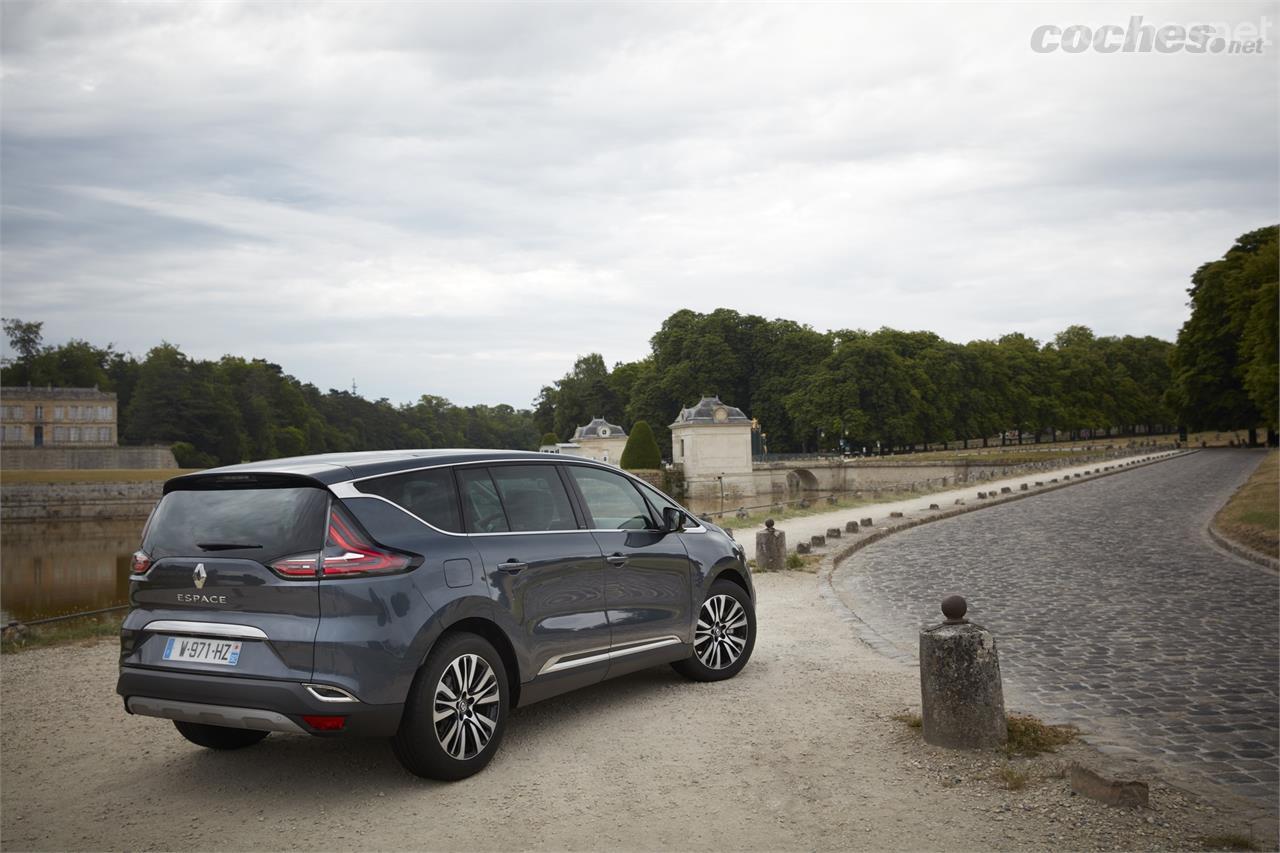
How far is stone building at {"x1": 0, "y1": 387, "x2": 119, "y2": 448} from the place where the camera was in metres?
93.9

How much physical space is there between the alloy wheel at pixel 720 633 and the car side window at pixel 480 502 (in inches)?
84.5

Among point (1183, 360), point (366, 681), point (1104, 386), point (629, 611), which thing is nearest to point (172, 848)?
point (366, 681)

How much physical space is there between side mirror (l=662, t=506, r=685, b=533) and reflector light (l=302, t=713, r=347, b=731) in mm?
2875

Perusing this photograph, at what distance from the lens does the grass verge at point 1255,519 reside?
1675 centimetres

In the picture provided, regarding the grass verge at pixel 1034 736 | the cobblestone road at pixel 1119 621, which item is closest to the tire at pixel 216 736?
the grass verge at pixel 1034 736

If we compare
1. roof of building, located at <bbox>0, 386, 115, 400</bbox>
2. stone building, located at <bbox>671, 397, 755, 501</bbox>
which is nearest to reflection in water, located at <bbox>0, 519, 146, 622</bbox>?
stone building, located at <bbox>671, 397, 755, 501</bbox>

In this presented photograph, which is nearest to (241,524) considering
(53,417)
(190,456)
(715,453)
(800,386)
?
(715,453)

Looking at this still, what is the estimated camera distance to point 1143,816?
479 cm

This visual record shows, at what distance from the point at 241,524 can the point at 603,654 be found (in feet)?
7.85

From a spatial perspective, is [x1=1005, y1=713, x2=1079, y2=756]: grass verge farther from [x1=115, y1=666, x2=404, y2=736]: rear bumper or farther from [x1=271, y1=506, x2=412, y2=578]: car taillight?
[x1=271, y1=506, x2=412, y2=578]: car taillight

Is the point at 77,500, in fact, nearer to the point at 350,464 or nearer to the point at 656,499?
the point at 656,499

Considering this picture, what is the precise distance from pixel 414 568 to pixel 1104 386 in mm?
115427

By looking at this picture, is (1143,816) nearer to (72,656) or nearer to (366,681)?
(366,681)

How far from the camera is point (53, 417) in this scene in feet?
310
